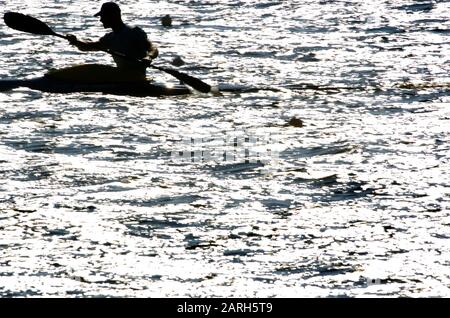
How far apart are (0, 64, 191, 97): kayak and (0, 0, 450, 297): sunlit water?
16 centimetres

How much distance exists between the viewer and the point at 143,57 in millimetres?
17375

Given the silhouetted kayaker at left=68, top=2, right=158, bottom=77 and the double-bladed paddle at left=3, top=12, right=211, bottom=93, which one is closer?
the silhouetted kayaker at left=68, top=2, right=158, bottom=77

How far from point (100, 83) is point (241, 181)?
4.86 m

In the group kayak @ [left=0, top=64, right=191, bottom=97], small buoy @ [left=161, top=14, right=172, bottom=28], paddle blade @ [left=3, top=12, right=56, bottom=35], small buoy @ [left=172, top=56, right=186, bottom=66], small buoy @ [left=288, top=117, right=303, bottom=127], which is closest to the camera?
small buoy @ [left=288, top=117, right=303, bottom=127]

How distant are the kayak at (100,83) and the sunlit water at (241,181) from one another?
0.16m

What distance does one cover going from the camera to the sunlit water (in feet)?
34.4

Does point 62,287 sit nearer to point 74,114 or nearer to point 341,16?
point 74,114

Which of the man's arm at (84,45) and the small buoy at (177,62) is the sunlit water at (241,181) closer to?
the small buoy at (177,62)

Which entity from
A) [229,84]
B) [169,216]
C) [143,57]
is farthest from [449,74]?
[169,216]

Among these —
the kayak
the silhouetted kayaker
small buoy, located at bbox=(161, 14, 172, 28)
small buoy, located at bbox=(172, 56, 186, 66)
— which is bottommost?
small buoy, located at bbox=(161, 14, 172, 28)

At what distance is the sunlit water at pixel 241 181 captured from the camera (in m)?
10.5

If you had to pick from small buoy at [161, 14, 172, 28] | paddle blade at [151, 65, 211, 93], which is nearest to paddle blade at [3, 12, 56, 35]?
paddle blade at [151, 65, 211, 93]

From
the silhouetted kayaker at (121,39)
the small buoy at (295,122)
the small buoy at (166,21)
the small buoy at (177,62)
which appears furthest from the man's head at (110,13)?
the small buoy at (166,21)

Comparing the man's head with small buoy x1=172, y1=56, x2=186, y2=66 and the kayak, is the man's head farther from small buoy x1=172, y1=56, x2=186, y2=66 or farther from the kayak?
small buoy x1=172, y1=56, x2=186, y2=66
